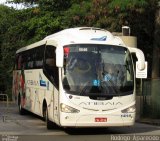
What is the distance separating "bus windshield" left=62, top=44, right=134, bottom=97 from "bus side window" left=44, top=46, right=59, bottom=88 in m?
0.85

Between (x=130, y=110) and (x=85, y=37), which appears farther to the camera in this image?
(x=85, y=37)

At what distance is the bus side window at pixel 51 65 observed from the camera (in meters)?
17.8

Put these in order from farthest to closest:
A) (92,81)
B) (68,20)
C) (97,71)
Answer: (68,20), (97,71), (92,81)

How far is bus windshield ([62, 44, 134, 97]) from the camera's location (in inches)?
661

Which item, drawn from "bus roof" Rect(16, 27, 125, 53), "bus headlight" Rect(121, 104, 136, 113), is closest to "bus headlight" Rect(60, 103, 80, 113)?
"bus headlight" Rect(121, 104, 136, 113)

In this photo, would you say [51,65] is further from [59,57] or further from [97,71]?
[97,71]

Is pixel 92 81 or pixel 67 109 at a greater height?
pixel 92 81

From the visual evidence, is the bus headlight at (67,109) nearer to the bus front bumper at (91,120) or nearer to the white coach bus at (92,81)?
the white coach bus at (92,81)

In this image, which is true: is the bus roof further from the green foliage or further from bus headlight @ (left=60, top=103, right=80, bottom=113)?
the green foliage

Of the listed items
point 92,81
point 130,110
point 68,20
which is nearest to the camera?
point 92,81

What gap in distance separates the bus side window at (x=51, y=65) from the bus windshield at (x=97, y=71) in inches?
33.3

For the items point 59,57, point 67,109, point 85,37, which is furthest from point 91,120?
point 85,37

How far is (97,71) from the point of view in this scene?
667 inches

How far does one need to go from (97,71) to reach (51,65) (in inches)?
97.0
